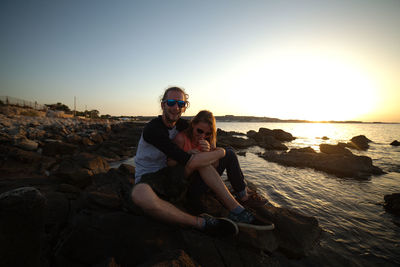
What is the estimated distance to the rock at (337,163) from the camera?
8.46m

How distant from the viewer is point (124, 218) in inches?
110

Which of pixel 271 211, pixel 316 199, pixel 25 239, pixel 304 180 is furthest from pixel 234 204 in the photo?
pixel 304 180

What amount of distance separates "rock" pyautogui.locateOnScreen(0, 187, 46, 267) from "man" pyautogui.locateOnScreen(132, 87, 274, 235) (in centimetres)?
116

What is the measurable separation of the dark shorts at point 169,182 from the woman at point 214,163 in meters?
0.38

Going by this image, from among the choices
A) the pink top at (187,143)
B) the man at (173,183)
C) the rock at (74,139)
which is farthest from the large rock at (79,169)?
the rock at (74,139)

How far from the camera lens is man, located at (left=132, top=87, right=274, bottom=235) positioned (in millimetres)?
2607

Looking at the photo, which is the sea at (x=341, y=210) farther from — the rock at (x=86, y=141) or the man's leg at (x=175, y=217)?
the rock at (x=86, y=141)

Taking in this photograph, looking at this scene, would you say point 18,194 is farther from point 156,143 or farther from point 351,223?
point 351,223

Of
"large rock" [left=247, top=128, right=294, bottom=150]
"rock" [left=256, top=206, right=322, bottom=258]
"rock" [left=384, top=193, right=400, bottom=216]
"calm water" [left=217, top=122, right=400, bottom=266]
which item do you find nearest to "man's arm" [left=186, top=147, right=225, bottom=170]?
"rock" [left=256, top=206, right=322, bottom=258]

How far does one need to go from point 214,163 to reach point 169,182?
3.41ft

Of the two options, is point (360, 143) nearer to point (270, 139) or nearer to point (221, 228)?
point (270, 139)

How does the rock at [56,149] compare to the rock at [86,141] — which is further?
the rock at [86,141]

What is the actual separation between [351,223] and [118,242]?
540 centimetres

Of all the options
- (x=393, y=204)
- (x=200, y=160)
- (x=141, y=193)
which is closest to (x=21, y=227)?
(x=141, y=193)
